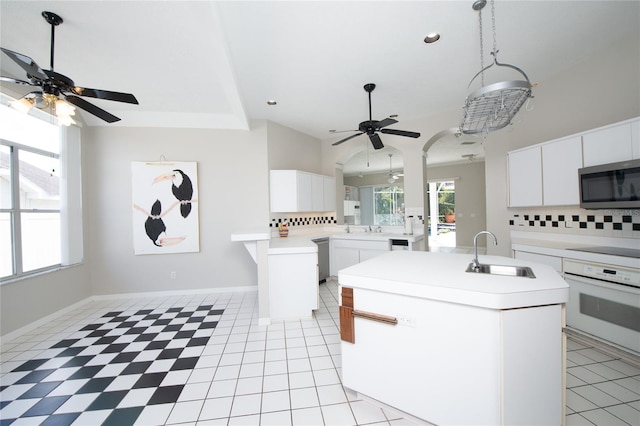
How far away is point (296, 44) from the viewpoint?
7.68 ft

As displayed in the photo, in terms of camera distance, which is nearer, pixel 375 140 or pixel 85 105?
pixel 85 105

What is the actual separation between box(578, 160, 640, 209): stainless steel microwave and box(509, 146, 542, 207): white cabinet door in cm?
45

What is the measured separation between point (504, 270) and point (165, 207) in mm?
4342

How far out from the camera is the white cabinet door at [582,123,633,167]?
2144 millimetres

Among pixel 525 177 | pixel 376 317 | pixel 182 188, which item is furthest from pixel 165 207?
pixel 525 177

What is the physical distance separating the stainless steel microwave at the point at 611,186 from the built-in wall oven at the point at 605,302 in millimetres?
571

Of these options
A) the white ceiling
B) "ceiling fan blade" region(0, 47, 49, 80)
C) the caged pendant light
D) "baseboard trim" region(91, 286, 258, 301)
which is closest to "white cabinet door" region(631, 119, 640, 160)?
the white ceiling

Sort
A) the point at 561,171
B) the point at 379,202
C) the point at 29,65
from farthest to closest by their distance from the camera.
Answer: the point at 379,202, the point at 561,171, the point at 29,65

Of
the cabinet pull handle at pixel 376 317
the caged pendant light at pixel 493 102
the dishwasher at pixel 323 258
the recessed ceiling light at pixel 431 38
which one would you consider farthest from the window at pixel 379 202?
the cabinet pull handle at pixel 376 317

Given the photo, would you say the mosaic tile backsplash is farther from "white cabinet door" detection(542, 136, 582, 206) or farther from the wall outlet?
"white cabinet door" detection(542, 136, 582, 206)

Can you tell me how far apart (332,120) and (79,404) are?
4347 millimetres

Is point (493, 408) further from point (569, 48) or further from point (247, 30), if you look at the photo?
point (569, 48)

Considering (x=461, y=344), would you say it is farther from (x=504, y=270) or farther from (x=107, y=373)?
(x=107, y=373)

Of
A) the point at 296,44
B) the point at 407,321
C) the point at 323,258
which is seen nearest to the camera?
the point at 407,321
